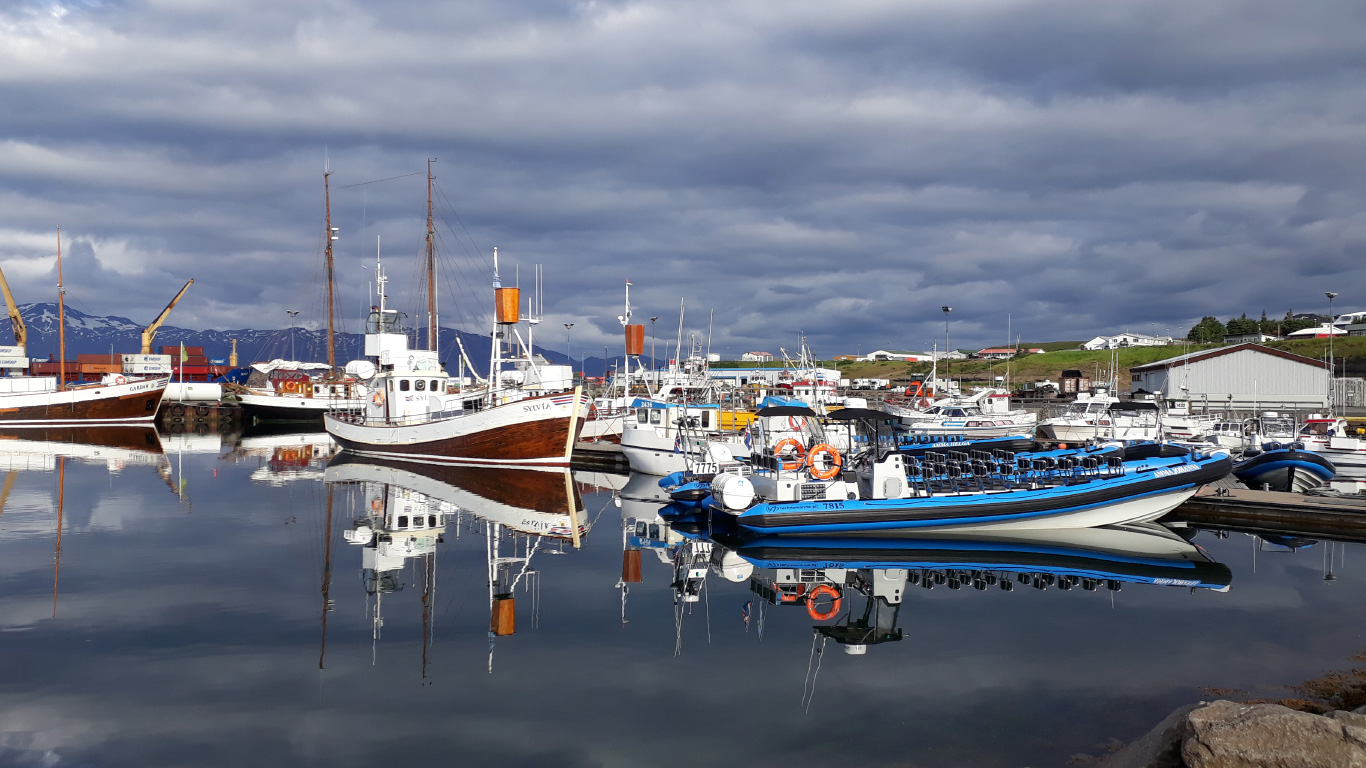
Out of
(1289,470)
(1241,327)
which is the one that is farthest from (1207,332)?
(1289,470)

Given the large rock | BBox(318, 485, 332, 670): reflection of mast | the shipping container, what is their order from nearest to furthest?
the large rock
BBox(318, 485, 332, 670): reflection of mast
the shipping container

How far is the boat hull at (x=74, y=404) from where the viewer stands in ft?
210

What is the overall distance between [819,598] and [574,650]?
5384 millimetres

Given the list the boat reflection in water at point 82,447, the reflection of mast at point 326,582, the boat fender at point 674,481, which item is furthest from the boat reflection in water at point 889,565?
the boat reflection in water at point 82,447

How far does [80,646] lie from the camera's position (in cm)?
1338

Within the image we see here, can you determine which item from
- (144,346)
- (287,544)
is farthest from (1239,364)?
(144,346)

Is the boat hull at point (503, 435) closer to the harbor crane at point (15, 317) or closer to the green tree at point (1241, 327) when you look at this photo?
the harbor crane at point (15, 317)

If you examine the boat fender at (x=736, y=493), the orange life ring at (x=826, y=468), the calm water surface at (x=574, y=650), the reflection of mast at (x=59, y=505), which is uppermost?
the orange life ring at (x=826, y=468)

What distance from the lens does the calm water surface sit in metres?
10.2

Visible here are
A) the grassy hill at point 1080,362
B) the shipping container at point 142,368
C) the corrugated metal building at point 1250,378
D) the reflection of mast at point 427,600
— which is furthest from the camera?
the shipping container at point 142,368

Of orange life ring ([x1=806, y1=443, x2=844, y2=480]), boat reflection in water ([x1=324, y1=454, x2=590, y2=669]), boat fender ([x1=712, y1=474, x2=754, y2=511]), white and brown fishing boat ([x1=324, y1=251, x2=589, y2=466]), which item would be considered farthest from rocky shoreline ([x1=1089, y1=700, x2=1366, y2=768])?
white and brown fishing boat ([x1=324, y1=251, x2=589, y2=466])

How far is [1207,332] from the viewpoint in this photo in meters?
106

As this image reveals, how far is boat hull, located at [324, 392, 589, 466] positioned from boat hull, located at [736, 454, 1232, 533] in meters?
18.5

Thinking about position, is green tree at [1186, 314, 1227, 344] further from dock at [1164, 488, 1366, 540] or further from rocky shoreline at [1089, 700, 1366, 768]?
rocky shoreline at [1089, 700, 1366, 768]
